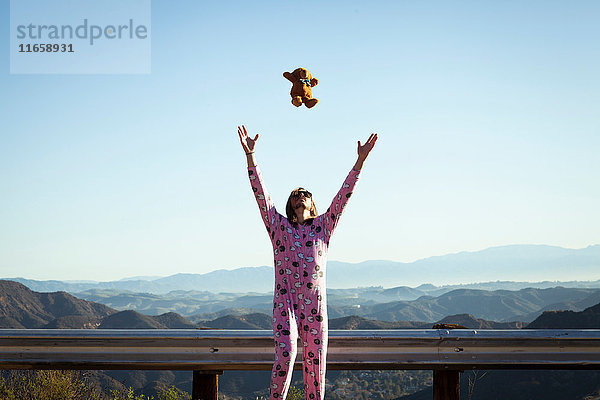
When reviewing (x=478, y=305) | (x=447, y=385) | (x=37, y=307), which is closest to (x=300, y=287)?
(x=447, y=385)

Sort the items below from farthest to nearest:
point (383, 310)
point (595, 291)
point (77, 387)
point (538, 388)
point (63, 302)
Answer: point (383, 310)
point (63, 302)
point (595, 291)
point (538, 388)
point (77, 387)

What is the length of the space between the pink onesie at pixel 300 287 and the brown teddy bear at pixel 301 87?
2.41 ft

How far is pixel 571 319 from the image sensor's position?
2100 centimetres

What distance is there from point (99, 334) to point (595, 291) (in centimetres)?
6185

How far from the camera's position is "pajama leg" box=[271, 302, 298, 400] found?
4531mm

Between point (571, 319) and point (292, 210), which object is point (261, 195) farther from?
point (571, 319)

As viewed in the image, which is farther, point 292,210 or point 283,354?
point 292,210

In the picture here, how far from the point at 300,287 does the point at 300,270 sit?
13 centimetres

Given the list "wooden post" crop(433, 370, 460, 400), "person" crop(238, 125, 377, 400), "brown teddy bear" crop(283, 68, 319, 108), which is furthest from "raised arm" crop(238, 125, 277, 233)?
"wooden post" crop(433, 370, 460, 400)

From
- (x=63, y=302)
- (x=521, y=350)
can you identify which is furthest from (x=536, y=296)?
(x=521, y=350)

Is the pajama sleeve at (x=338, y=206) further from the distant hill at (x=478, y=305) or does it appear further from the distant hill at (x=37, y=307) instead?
the distant hill at (x=478, y=305)

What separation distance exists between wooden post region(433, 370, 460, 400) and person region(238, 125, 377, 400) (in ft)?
3.21

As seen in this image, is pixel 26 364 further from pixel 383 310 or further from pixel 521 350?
pixel 383 310

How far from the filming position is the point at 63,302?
63750mm
